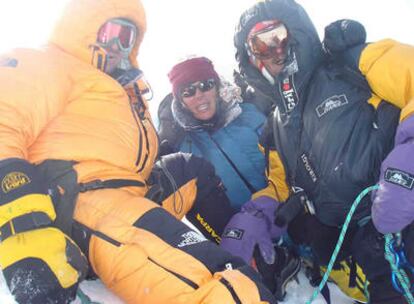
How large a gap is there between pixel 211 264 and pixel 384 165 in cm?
100

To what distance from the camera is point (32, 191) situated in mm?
1978

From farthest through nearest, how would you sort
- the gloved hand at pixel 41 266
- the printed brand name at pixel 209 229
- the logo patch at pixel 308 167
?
the printed brand name at pixel 209 229 < the logo patch at pixel 308 167 < the gloved hand at pixel 41 266

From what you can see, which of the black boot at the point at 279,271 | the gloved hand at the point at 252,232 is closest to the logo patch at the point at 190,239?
the gloved hand at the point at 252,232

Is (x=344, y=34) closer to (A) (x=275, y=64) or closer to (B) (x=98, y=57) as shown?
(A) (x=275, y=64)

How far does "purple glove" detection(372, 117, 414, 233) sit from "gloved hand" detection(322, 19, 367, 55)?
644 mm

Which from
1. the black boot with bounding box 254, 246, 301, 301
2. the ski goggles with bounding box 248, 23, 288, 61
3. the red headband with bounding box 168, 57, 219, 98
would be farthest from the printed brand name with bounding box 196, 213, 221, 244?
the red headband with bounding box 168, 57, 219, 98

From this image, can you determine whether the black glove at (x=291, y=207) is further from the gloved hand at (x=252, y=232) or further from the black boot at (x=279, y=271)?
the black boot at (x=279, y=271)

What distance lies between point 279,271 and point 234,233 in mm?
386

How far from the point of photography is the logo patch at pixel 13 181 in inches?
76.5

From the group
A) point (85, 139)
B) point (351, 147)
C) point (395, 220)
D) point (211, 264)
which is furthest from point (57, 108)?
point (395, 220)

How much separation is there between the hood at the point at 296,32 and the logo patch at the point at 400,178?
931mm

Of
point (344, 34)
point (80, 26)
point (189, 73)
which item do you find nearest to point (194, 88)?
point (189, 73)

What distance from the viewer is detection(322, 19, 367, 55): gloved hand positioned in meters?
2.53

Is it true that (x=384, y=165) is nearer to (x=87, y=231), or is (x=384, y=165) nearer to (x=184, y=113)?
(x=87, y=231)
